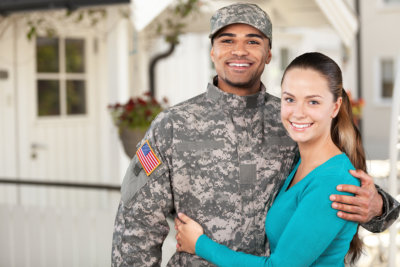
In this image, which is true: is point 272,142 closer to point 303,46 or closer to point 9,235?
point 9,235

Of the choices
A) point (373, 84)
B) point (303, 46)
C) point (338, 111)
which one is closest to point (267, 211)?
point (338, 111)

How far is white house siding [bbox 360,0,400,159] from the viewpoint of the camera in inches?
520

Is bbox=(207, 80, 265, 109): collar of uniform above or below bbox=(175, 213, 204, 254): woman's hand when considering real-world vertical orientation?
above

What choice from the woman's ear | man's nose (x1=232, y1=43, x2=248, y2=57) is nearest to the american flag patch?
man's nose (x1=232, y1=43, x2=248, y2=57)

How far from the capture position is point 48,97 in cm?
580

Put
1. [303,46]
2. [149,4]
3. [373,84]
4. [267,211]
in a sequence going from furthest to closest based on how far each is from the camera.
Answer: [303,46]
[373,84]
[149,4]
[267,211]

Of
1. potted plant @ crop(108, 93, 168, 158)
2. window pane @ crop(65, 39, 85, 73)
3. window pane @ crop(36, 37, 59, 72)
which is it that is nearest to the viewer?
potted plant @ crop(108, 93, 168, 158)

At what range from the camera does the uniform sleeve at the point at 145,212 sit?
75.2 inches

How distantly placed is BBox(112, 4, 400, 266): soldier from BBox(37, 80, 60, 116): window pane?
4042 mm

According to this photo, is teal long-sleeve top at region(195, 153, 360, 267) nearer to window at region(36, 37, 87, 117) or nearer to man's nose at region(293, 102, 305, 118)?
man's nose at region(293, 102, 305, 118)

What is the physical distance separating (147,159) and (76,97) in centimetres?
436

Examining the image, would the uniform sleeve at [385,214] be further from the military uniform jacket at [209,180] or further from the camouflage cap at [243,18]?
the camouflage cap at [243,18]

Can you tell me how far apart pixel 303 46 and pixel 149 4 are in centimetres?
1236

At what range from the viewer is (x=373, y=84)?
44.5ft
